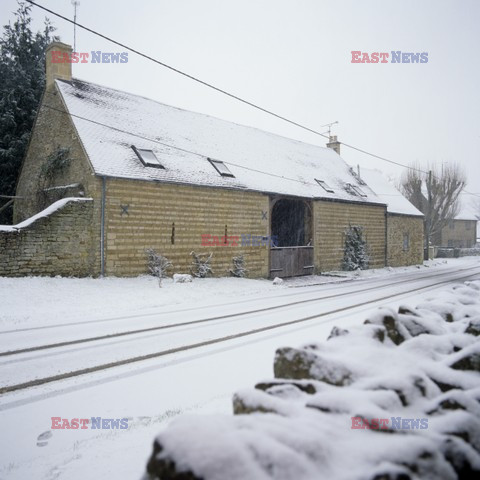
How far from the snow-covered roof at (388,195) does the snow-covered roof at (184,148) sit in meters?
3.83

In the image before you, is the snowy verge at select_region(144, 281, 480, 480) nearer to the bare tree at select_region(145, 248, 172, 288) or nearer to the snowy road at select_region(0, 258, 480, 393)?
the snowy road at select_region(0, 258, 480, 393)

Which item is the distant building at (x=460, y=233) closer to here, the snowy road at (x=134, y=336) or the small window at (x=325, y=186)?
the small window at (x=325, y=186)

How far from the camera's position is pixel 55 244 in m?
12.6

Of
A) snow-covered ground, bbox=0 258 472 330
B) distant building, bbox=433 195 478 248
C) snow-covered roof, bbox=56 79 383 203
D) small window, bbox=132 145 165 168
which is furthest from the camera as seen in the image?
distant building, bbox=433 195 478 248

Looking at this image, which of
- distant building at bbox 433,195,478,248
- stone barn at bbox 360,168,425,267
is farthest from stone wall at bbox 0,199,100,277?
distant building at bbox 433,195,478,248

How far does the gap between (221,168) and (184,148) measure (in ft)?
6.85

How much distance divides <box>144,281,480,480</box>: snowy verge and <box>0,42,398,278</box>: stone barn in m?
12.1

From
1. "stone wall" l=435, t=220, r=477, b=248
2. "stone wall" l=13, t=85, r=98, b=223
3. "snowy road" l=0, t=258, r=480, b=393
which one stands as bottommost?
"snowy road" l=0, t=258, r=480, b=393

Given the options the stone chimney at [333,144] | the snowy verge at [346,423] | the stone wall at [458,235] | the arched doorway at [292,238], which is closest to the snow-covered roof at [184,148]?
the arched doorway at [292,238]

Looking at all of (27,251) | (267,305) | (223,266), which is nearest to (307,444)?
(267,305)

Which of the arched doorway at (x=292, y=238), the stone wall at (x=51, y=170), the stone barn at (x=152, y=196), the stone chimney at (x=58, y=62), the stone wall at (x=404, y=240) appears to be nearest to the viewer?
the stone barn at (x=152, y=196)

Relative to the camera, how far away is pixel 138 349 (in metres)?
5.87

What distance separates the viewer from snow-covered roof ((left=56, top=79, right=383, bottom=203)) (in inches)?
575

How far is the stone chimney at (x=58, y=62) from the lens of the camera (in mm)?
16781
